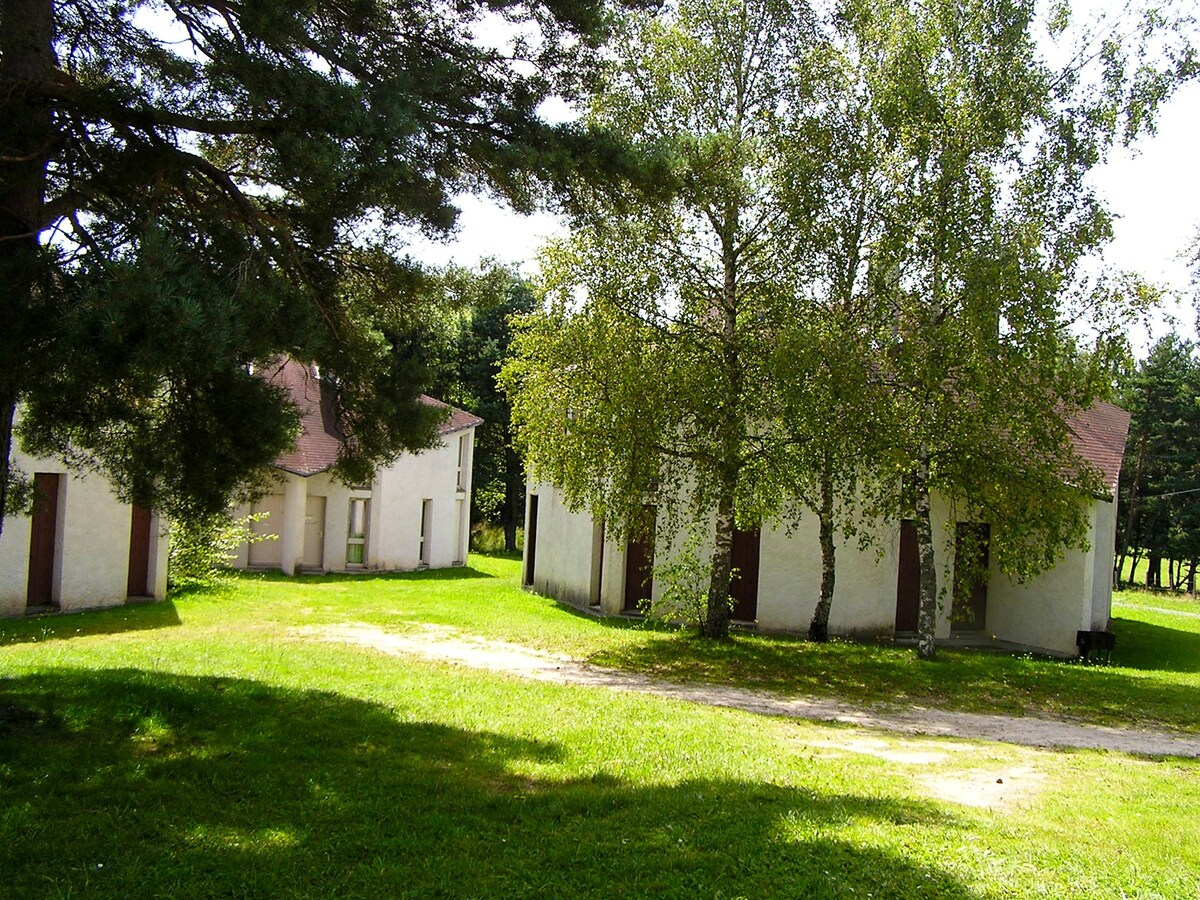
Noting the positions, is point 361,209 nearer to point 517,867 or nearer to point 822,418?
point 517,867

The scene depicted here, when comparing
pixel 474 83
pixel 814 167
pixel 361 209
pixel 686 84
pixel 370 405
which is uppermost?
pixel 686 84

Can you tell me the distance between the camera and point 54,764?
6520 mm

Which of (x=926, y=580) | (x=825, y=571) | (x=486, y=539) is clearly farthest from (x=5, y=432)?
(x=486, y=539)

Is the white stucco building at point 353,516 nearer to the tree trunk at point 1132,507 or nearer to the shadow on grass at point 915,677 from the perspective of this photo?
the shadow on grass at point 915,677

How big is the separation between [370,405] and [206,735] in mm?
3376

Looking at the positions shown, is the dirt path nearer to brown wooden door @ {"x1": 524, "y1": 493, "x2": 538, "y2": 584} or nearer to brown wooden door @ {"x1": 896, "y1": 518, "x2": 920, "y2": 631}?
brown wooden door @ {"x1": 896, "y1": 518, "x2": 920, "y2": 631}

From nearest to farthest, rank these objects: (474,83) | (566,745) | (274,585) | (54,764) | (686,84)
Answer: (54,764), (566,745), (474,83), (686,84), (274,585)

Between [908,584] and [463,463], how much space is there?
63.2 ft

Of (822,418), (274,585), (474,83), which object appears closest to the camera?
(474,83)

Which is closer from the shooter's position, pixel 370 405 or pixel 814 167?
pixel 370 405

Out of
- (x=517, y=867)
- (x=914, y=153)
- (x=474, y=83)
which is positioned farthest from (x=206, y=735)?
(x=914, y=153)

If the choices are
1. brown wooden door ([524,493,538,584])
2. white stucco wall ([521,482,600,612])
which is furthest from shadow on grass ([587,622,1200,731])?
brown wooden door ([524,493,538,584])

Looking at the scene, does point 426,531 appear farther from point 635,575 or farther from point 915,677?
point 915,677

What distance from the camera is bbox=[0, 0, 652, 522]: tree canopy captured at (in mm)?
6133
